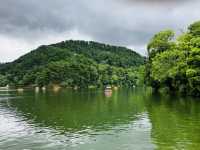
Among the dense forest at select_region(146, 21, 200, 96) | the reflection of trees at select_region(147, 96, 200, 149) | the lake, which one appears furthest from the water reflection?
the dense forest at select_region(146, 21, 200, 96)

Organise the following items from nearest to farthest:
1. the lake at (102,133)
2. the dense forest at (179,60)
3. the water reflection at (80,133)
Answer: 1. the lake at (102,133)
2. the water reflection at (80,133)
3. the dense forest at (179,60)

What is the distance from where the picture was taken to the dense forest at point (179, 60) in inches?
2975

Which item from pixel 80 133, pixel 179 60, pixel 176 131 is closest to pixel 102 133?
pixel 80 133

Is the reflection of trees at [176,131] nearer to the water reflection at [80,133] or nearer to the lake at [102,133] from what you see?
the lake at [102,133]

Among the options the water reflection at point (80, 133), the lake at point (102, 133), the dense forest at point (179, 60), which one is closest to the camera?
the lake at point (102, 133)

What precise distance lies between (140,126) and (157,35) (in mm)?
68231

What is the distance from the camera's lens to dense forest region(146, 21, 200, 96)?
248 feet

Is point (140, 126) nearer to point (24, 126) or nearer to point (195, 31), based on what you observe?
point (24, 126)

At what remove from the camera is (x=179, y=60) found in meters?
83.8

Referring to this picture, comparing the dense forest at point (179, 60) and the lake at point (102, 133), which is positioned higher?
the dense forest at point (179, 60)

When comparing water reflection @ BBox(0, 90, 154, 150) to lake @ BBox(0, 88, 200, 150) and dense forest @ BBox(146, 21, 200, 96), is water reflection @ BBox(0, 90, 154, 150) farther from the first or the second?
dense forest @ BBox(146, 21, 200, 96)

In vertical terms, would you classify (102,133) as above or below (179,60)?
below

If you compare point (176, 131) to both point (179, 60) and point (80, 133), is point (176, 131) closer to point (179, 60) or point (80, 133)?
point (80, 133)

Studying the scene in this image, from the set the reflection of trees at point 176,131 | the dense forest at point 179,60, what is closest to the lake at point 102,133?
the reflection of trees at point 176,131
